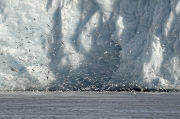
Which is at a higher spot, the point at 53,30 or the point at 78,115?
the point at 53,30

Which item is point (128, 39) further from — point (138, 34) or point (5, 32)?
point (5, 32)

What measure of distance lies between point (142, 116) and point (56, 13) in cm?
2674

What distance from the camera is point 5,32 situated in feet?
210

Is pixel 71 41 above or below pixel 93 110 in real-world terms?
above

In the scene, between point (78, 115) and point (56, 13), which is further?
point (56, 13)

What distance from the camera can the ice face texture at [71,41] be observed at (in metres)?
61.5

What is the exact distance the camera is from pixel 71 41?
63781 mm

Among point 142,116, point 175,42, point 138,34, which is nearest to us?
point 142,116

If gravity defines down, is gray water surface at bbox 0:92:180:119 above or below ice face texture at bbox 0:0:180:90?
below

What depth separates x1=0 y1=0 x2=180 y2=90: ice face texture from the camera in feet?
202

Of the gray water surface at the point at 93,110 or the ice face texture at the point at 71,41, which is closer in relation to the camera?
the gray water surface at the point at 93,110

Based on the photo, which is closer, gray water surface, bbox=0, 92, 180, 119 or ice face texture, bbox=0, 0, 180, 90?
gray water surface, bbox=0, 92, 180, 119

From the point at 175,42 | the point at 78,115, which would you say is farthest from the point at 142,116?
the point at 175,42

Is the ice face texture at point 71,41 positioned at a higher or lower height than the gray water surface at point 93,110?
higher
